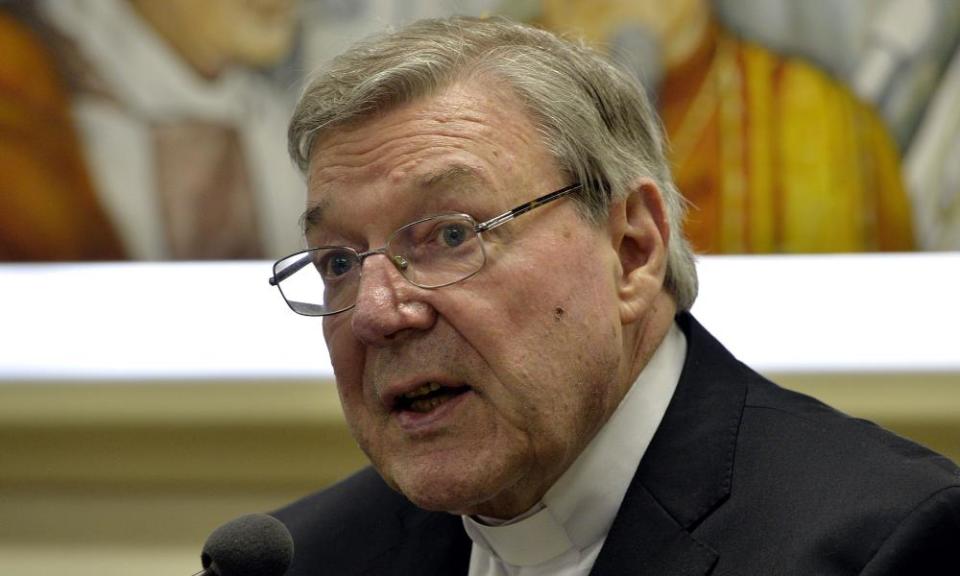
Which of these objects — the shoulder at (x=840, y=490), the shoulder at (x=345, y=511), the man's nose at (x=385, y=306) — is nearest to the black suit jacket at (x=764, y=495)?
the shoulder at (x=840, y=490)

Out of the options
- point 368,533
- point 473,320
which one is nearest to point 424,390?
point 473,320

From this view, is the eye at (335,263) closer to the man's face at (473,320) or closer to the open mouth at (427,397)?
the man's face at (473,320)

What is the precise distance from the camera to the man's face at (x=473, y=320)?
218 cm

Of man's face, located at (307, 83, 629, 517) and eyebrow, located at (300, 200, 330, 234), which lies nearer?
man's face, located at (307, 83, 629, 517)

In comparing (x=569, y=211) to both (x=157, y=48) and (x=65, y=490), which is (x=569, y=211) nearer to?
(x=157, y=48)

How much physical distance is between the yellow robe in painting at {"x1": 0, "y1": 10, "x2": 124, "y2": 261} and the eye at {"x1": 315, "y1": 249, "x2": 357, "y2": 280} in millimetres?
1901

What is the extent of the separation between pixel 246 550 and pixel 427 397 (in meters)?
0.47

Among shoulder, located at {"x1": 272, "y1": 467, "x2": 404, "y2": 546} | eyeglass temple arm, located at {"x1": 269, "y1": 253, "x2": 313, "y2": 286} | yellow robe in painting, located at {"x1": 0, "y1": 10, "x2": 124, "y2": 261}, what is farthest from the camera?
yellow robe in painting, located at {"x1": 0, "y1": 10, "x2": 124, "y2": 261}

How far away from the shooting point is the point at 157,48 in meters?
4.06

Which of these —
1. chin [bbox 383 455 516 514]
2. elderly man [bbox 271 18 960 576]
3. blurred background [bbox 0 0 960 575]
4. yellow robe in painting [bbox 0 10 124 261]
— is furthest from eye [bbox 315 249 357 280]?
yellow robe in painting [bbox 0 10 124 261]

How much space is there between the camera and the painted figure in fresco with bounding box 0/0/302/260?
3988 millimetres

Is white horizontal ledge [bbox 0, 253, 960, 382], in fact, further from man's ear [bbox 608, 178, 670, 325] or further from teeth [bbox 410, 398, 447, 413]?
teeth [bbox 410, 398, 447, 413]

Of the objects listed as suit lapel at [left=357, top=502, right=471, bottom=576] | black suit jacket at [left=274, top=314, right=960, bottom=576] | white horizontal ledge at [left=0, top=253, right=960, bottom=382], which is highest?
black suit jacket at [left=274, top=314, right=960, bottom=576]

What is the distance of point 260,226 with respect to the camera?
3.98 metres
